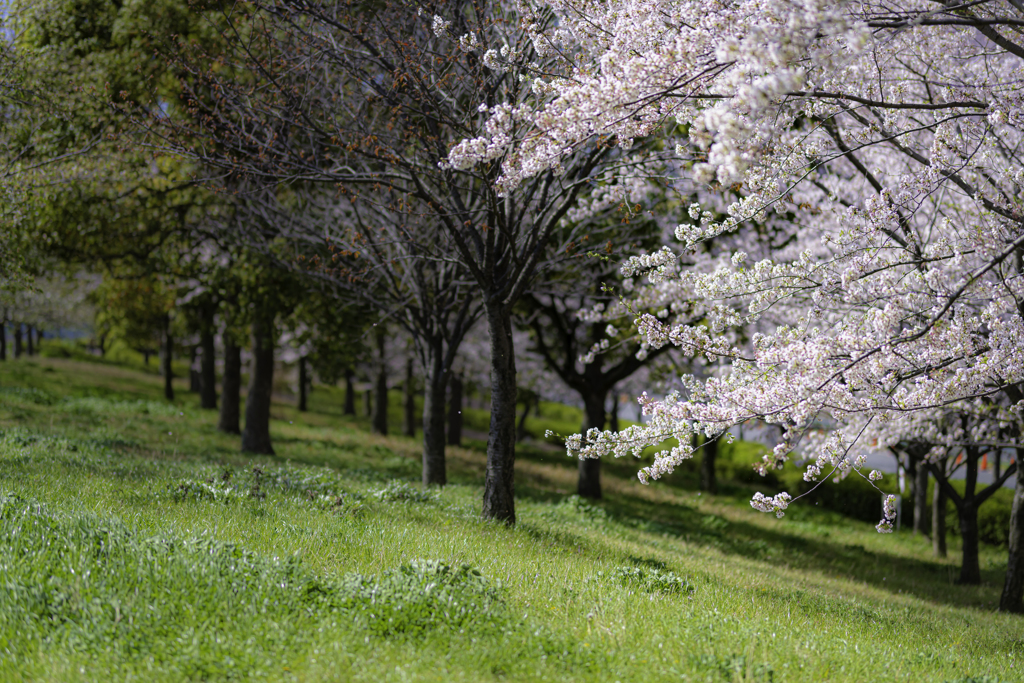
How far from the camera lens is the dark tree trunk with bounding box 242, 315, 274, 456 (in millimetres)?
16703

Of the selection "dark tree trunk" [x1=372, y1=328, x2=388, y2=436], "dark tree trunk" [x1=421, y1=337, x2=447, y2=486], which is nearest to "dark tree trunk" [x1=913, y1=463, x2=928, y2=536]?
"dark tree trunk" [x1=421, y1=337, x2=447, y2=486]

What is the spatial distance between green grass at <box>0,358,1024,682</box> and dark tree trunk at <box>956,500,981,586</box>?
420 cm

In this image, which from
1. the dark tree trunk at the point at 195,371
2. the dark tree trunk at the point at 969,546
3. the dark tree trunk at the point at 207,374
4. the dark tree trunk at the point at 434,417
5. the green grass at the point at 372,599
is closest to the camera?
the green grass at the point at 372,599

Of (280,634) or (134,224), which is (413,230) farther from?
(280,634)

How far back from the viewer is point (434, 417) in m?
13.7

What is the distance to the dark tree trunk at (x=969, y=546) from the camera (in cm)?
1444

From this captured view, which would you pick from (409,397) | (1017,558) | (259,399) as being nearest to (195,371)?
(409,397)

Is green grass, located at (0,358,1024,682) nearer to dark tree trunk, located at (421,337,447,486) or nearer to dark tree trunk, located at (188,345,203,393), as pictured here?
dark tree trunk, located at (421,337,447,486)

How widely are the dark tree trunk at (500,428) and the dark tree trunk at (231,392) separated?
42.0ft

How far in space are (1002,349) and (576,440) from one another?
457 centimetres

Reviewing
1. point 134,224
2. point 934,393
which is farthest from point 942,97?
point 134,224

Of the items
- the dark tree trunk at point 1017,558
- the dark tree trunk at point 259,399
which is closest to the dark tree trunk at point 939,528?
the dark tree trunk at point 1017,558

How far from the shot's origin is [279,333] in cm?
1680

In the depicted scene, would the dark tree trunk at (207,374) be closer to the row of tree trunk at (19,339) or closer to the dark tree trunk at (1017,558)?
the row of tree trunk at (19,339)
